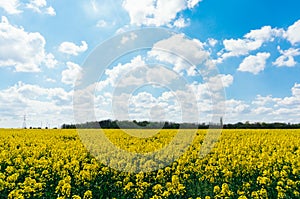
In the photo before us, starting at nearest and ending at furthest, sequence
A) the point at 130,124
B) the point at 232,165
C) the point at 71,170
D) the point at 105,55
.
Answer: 1. the point at 71,170
2. the point at 232,165
3. the point at 105,55
4. the point at 130,124

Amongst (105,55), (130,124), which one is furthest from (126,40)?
(130,124)

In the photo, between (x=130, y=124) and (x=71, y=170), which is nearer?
(x=71, y=170)

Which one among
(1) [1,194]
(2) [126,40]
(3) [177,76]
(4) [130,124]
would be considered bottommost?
(1) [1,194]

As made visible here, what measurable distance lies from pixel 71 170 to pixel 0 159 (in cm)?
351

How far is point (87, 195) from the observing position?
715cm

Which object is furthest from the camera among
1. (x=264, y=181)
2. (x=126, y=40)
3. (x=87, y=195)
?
(x=126, y=40)

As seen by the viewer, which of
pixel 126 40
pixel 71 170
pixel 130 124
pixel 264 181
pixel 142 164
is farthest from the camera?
pixel 130 124

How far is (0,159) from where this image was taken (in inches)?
445

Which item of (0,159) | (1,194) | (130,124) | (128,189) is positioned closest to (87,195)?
(128,189)

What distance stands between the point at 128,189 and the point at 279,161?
197 inches

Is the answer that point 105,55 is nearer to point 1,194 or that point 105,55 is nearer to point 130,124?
point 1,194

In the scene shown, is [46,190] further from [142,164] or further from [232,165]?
[232,165]

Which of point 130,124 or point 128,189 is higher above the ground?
point 130,124

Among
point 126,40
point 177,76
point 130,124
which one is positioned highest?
point 126,40
